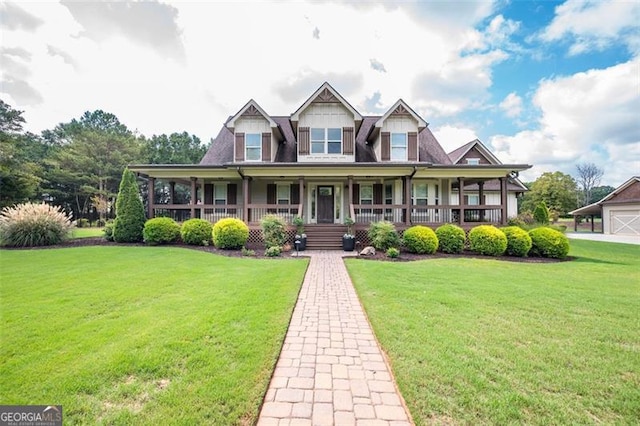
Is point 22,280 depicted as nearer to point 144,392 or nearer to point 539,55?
point 144,392

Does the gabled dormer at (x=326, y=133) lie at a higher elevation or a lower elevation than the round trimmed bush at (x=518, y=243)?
higher

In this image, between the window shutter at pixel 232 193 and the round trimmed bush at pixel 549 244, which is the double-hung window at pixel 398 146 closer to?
the round trimmed bush at pixel 549 244

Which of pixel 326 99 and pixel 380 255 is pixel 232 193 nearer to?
pixel 326 99

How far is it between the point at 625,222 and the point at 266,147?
3479 centimetres

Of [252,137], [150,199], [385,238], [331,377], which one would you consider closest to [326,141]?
[252,137]

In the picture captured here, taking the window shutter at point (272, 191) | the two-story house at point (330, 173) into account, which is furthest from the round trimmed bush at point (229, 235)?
the window shutter at point (272, 191)

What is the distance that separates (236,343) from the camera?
3.48 m

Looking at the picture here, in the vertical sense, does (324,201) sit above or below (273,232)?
above

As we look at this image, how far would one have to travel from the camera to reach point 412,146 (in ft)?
52.6

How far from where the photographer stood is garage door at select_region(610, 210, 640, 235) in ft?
80.5

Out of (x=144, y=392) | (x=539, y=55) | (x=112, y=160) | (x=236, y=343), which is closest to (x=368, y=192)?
(x=539, y=55)

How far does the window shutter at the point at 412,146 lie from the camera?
52.5ft

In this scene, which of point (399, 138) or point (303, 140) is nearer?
point (303, 140)

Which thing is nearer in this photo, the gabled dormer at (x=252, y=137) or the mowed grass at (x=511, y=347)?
the mowed grass at (x=511, y=347)
